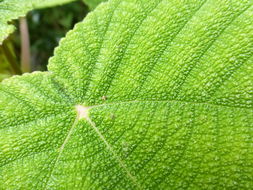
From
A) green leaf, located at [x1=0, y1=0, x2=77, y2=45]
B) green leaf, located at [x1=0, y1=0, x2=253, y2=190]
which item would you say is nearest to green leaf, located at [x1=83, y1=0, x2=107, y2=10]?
green leaf, located at [x1=0, y1=0, x2=77, y2=45]

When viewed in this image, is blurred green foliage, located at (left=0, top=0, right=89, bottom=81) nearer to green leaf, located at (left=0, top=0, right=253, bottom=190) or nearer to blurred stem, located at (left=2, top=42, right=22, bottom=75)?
blurred stem, located at (left=2, top=42, right=22, bottom=75)

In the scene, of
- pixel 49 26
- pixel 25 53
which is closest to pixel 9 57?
pixel 25 53

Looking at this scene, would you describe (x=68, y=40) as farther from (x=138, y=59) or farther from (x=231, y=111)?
(x=231, y=111)

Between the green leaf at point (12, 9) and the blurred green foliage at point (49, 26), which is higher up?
the blurred green foliage at point (49, 26)

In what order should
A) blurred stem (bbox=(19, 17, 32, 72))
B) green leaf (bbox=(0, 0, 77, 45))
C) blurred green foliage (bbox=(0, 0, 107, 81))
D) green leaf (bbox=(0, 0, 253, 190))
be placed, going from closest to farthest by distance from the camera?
green leaf (bbox=(0, 0, 253, 190)) < green leaf (bbox=(0, 0, 77, 45)) < blurred stem (bbox=(19, 17, 32, 72)) < blurred green foliage (bbox=(0, 0, 107, 81))

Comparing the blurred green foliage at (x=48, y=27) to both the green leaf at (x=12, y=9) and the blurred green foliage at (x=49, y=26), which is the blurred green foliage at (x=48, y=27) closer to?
the blurred green foliage at (x=49, y=26)

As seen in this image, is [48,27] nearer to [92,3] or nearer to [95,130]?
[92,3]

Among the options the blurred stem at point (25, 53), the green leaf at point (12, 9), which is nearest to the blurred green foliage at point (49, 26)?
the blurred stem at point (25, 53)

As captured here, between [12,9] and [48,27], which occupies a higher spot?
[48,27]
